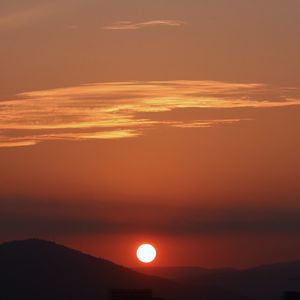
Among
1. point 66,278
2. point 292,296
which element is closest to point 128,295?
point 292,296

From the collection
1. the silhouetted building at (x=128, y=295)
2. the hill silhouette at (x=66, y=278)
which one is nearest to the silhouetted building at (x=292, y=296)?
the silhouetted building at (x=128, y=295)

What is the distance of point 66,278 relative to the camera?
12238 centimetres

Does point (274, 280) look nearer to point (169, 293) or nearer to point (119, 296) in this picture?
point (169, 293)

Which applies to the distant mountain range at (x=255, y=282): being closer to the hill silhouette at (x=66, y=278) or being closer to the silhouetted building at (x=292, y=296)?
the hill silhouette at (x=66, y=278)

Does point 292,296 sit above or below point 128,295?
below

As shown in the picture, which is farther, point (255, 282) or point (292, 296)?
point (255, 282)

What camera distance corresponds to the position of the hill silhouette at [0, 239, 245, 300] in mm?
117750

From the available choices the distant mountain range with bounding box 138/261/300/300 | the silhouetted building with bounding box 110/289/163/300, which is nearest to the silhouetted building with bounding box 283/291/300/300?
the silhouetted building with bounding box 110/289/163/300

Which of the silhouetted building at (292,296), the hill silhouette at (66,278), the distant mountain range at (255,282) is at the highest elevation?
the distant mountain range at (255,282)

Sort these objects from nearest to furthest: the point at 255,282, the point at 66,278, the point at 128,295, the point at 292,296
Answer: the point at 292,296 < the point at 128,295 < the point at 66,278 < the point at 255,282

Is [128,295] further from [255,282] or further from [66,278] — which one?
[255,282]

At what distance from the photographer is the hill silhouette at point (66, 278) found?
117750mm

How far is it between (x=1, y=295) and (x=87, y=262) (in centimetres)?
1580

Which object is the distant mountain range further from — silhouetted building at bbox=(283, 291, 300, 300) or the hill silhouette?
silhouetted building at bbox=(283, 291, 300, 300)
